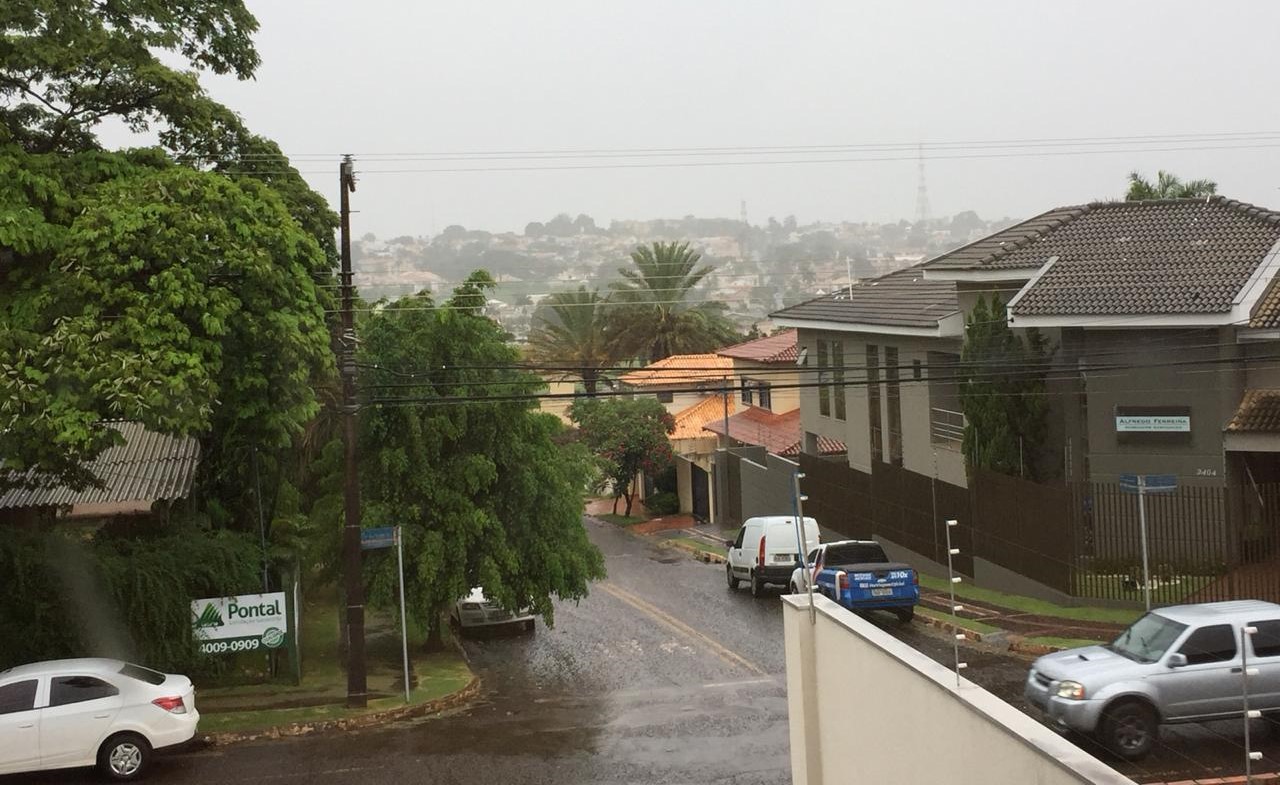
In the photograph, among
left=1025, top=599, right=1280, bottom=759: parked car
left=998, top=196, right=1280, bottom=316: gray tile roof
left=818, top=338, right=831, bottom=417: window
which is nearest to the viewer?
left=1025, top=599, right=1280, bottom=759: parked car

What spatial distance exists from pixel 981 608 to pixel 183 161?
1427 cm

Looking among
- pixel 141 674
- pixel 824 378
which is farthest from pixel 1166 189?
pixel 141 674

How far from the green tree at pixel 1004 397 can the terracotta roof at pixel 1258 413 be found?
346cm

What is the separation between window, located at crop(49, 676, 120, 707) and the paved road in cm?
104

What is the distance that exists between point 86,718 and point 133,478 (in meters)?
6.60

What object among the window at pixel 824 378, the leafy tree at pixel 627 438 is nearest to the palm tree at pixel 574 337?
the leafy tree at pixel 627 438

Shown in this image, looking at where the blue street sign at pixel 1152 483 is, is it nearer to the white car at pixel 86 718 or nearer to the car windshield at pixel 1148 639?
the car windshield at pixel 1148 639

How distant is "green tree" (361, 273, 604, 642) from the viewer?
2058cm

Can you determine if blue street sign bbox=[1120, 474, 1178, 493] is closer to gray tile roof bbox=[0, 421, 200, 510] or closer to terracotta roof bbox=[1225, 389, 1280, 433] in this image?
terracotta roof bbox=[1225, 389, 1280, 433]

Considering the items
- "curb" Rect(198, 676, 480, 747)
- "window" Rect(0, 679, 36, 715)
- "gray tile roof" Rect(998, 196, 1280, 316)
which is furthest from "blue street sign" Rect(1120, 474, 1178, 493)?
"window" Rect(0, 679, 36, 715)

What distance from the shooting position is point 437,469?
21.0 meters

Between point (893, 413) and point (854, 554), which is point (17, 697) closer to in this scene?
point (854, 554)

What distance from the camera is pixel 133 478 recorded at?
20359 millimetres

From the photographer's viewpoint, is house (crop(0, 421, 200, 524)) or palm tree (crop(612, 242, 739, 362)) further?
palm tree (crop(612, 242, 739, 362))
